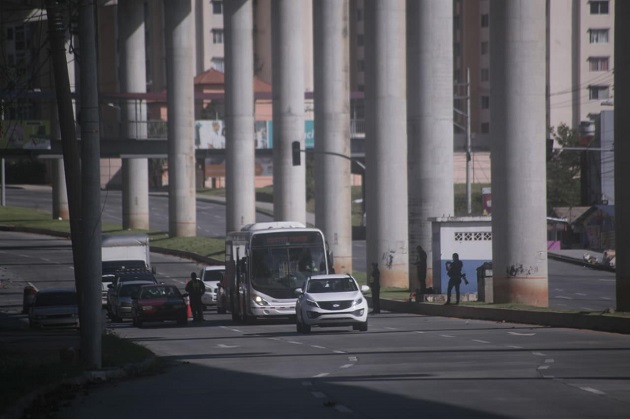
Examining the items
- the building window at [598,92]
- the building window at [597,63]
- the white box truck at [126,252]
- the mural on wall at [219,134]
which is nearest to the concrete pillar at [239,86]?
the mural on wall at [219,134]

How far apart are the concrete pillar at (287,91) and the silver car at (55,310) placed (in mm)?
33279

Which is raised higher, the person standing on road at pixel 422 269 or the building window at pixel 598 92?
the building window at pixel 598 92

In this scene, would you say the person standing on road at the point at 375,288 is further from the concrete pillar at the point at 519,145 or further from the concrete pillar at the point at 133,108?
the concrete pillar at the point at 133,108

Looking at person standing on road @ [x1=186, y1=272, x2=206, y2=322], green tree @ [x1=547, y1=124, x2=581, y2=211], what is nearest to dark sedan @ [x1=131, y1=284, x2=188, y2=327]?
person standing on road @ [x1=186, y1=272, x2=206, y2=322]

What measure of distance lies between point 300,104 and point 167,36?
1671 centimetres

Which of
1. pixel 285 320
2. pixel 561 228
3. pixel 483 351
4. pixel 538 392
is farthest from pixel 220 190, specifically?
pixel 538 392

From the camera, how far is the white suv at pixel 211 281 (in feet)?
174

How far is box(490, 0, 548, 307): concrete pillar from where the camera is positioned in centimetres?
3891

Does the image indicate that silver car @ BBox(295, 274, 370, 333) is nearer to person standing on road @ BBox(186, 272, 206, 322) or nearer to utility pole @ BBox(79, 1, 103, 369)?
person standing on road @ BBox(186, 272, 206, 322)

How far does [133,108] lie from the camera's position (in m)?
91.8

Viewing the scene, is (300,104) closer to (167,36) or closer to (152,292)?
(167,36)

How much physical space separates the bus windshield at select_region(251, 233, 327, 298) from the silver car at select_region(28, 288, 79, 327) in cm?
558

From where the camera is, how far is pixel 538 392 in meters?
17.1

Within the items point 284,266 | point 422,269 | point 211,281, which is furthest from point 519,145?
point 211,281
